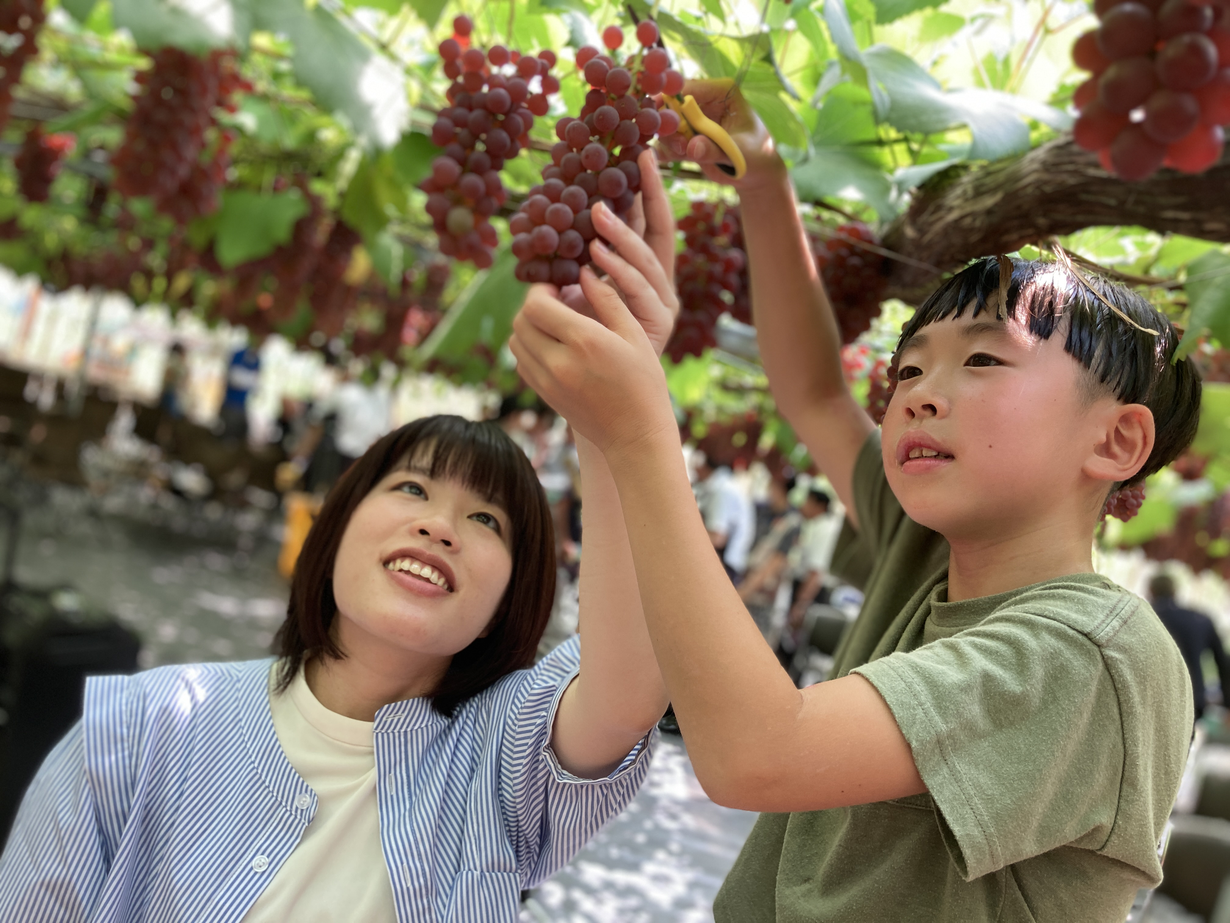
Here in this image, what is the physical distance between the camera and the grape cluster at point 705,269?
1.46m

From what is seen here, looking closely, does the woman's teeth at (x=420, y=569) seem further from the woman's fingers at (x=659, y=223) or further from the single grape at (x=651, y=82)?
the single grape at (x=651, y=82)

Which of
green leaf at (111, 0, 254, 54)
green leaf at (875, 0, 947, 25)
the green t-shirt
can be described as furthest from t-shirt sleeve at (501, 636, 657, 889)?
green leaf at (111, 0, 254, 54)

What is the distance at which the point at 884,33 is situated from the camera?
1252 millimetres

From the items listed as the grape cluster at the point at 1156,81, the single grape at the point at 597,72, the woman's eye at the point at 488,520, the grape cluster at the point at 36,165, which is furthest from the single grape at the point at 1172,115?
the grape cluster at the point at 36,165

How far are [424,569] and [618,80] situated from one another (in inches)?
23.1

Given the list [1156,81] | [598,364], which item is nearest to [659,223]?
[598,364]

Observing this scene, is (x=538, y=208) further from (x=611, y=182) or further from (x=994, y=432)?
(x=994, y=432)

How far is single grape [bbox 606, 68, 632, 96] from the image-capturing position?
0.71m

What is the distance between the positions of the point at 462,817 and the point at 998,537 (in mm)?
656

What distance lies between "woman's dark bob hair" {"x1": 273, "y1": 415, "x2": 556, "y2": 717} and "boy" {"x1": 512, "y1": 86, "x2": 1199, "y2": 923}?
436 mm

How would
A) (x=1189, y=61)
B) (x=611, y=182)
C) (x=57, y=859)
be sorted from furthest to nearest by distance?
(x=57, y=859) < (x=611, y=182) < (x=1189, y=61)

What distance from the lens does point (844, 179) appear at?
1.17m

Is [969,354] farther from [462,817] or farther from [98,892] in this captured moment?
[98,892]

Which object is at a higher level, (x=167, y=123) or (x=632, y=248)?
(x=632, y=248)
